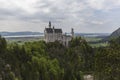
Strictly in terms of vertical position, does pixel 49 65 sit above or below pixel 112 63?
below

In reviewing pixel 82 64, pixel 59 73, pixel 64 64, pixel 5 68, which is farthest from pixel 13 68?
pixel 82 64

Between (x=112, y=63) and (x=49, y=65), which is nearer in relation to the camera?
(x=112, y=63)

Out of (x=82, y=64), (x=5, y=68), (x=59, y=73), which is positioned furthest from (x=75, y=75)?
(x=82, y=64)

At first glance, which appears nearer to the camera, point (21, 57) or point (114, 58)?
point (114, 58)

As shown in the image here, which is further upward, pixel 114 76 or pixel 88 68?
pixel 114 76

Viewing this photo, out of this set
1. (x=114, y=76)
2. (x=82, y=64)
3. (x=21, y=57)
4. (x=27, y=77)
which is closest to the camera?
(x=114, y=76)

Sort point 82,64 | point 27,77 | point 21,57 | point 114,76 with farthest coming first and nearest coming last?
1. point 82,64
2. point 21,57
3. point 27,77
4. point 114,76

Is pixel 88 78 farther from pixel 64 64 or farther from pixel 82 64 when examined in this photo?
pixel 82 64

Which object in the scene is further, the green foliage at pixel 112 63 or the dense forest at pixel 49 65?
the dense forest at pixel 49 65

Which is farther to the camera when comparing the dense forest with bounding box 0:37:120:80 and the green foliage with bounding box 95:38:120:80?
the dense forest with bounding box 0:37:120:80
